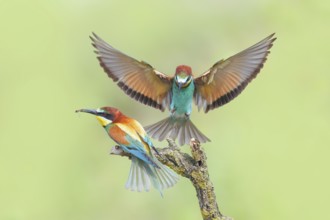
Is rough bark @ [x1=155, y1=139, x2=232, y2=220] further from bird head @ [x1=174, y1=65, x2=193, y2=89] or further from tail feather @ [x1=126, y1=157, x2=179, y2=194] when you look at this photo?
bird head @ [x1=174, y1=65, x2=193, y2=89]

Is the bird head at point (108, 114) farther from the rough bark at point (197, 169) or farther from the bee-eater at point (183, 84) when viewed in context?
the bee-eater at point (183, 84)

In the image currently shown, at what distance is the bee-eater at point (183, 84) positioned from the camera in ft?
8.87

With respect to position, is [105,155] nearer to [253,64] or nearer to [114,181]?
[114,181]

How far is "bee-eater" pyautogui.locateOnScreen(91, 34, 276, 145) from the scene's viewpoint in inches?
106

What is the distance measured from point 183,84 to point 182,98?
126mm

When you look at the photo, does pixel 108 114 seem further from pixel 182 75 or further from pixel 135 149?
pixel 182 75

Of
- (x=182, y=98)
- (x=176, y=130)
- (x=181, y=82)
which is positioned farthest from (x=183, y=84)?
(x=176, y=130)

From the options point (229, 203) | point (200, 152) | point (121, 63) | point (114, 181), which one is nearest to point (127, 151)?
point (200, 152)

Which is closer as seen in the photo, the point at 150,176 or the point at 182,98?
the point at 150,176

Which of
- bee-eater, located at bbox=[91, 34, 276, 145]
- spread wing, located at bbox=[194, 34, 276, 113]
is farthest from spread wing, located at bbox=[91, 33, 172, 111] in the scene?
spread wing, located at bbox=[194, 34, 276, 113]

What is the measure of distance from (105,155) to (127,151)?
3.26 metres

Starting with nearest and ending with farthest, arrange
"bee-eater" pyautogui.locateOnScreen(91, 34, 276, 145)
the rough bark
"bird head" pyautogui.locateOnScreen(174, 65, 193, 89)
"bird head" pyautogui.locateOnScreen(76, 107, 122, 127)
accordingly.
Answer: "bird head" pyautogui.locateOnScreen(76, 107, 122, 127) → the rough bark → "bird head" pyautogui.locateOnScreen(174, 65, 193, 89) → "bee-eater" pyautogui.locateOnScreen(91, 34, 276, 145)

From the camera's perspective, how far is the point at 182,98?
9.03 ft

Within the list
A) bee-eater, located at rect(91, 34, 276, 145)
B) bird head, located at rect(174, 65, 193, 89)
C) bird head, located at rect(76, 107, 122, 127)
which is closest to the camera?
bird head, located at rect(76, 107, 122, 127)
